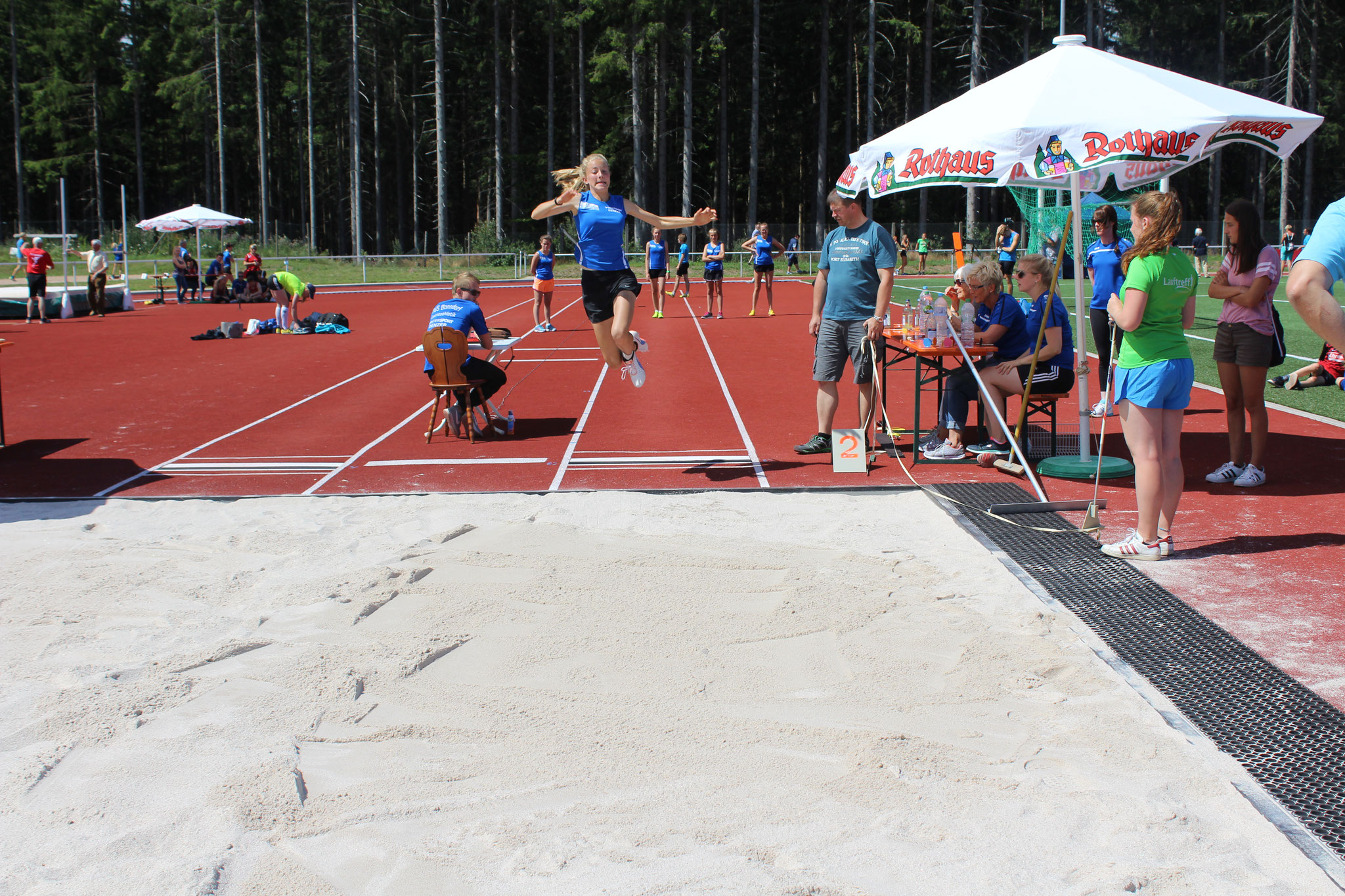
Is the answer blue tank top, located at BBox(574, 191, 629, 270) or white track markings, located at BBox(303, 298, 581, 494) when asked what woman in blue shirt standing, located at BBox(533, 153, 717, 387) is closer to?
blue tank top, located at BBox(574, 191, 629, 270)

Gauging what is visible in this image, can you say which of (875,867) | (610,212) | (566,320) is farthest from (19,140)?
(875,867)

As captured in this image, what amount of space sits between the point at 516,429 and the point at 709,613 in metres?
5.41

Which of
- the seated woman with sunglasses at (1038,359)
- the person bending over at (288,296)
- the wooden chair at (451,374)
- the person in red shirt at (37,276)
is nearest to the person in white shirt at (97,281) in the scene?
the person in red shirt at (37,276)

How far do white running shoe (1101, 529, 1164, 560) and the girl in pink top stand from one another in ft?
6.25

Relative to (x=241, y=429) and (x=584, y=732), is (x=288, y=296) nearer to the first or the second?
(x=241, y=429)

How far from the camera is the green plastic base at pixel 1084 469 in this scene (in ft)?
23.9

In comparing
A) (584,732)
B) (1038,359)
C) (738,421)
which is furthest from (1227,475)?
(584,732)

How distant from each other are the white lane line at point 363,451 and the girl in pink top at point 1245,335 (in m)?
6.12

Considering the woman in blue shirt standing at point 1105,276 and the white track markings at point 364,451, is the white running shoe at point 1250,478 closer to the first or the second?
the woman in blue shirt standing at point 1105,276

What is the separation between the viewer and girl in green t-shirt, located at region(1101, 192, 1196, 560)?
5.21 m

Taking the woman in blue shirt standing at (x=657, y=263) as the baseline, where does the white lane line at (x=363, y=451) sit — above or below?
below

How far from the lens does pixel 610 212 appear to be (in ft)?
24.4

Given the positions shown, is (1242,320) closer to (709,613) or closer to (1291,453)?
(1291,453)

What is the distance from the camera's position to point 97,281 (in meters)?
24.0
